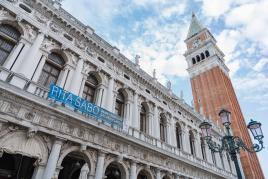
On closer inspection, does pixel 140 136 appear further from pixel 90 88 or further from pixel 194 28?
pixel 194 28

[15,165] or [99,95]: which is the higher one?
[99,95]

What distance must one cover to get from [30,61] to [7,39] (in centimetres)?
140

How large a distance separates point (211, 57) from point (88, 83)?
31257mm

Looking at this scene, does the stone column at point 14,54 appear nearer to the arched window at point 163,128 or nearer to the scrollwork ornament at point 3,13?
the scrollwork ornament at point 3,13

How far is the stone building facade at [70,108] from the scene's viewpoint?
758cm

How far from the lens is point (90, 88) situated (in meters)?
11.8

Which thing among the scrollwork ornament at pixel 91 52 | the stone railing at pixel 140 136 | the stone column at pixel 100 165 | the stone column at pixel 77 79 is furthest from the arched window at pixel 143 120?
the stone column at pixel 77 79

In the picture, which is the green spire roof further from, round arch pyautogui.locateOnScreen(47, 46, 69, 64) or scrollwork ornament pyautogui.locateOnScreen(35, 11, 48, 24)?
scrollwork ornament pyautogui.locateOnScreen(35, 11, 48, 24)

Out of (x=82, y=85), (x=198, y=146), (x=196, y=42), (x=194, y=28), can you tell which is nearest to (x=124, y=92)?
(x=82, y=85)

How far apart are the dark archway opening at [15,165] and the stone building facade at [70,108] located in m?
0.04

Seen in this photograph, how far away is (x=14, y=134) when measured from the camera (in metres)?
7.20

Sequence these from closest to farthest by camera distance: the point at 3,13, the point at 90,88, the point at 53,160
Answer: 1. the point at 53,160
2. the point at 3,13
3. the point at 90,88

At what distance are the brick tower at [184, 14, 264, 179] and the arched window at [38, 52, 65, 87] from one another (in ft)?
78.8

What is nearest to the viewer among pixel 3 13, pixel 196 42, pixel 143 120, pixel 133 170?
A: pixel 3 13
